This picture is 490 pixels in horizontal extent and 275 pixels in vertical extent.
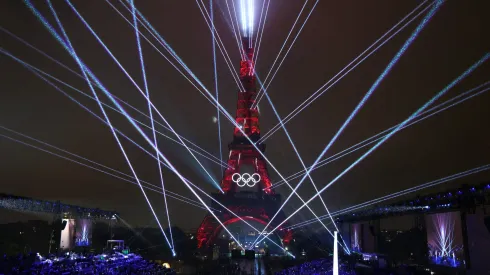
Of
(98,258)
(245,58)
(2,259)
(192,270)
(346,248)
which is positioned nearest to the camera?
(2,259)

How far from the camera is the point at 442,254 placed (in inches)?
1011

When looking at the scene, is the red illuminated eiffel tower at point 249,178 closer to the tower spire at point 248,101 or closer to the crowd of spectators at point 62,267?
the tower spire at point 248,101

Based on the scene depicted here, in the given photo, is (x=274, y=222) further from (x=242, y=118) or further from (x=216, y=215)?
(x=242, y=118)

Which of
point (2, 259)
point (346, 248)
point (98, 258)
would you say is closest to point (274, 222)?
point (346, 248)

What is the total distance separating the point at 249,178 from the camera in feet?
166

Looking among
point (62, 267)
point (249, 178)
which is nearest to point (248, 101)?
point (249, 178)

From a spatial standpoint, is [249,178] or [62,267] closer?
[62,267]

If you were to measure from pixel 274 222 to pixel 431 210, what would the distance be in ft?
86.8

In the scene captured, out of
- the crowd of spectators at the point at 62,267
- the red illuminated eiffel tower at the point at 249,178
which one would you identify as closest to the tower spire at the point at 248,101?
the red illuminated eiffel tower at the point at 249,178

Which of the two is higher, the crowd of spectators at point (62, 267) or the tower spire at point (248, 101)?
the tower spire at point (248, 101)

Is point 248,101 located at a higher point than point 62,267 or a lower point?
higher

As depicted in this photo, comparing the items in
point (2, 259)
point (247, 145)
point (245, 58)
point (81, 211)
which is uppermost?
point (245, 58)

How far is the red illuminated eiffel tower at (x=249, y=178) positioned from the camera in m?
50.2

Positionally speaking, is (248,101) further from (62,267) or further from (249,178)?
(62,267)
